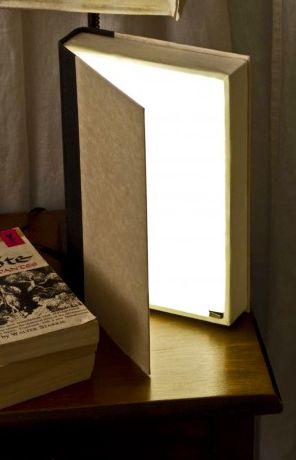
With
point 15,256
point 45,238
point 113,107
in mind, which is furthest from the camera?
point 45,238

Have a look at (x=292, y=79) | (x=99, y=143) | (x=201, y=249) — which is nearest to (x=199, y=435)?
(x=201, y=249)

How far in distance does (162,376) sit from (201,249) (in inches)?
5.1

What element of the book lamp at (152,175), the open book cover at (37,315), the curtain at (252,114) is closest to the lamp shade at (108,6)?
the book lamp at (152,175)

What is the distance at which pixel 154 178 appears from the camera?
88 centimetres

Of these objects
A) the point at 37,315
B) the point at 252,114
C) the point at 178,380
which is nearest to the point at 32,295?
the point at 37,315

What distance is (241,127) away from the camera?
846mm

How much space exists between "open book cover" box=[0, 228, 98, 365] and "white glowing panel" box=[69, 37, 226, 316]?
12 centimetres

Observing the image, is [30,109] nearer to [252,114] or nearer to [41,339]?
[252,114]

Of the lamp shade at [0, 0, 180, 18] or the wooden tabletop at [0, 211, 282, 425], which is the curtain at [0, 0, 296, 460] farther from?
the wooden tabletop at [0, 211, 282, 425]

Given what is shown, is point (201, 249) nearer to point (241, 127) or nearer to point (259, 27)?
point (241, 127)

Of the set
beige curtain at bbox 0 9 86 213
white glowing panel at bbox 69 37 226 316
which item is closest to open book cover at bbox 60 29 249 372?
white glowing panel at bbox 69 37 226 316

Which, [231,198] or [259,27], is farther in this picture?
[259,27]

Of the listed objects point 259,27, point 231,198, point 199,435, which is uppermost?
point 259,27

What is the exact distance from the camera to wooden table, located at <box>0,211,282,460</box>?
805mm
